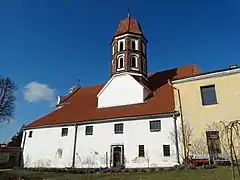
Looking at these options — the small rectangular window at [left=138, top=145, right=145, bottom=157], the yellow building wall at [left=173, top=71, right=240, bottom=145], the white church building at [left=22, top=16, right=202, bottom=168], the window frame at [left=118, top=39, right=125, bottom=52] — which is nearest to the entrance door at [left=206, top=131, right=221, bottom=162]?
the yellow building wall at [left=173, top=71, right=240, bottom=145]

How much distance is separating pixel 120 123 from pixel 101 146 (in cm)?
310

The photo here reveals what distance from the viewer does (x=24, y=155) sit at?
29.1m

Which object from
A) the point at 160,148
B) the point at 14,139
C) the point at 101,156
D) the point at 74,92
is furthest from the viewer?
the point at 14,139

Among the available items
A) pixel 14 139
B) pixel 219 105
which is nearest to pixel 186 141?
pixel 219 105

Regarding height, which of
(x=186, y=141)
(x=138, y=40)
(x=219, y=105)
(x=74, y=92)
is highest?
(x=138, y=40)

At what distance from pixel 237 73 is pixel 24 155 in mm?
25920

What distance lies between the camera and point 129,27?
29.9 metres

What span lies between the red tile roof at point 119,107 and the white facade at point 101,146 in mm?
855

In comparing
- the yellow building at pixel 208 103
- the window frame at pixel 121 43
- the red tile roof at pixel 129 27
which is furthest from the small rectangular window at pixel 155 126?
the red tile roof at pixel 129 27

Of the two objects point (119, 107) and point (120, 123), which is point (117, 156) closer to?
point (120, 123)

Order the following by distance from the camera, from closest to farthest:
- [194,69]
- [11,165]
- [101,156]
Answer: [101,156] → [194,69] → [11,165]

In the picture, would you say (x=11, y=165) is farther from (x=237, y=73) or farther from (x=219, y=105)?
(x=237, y=73)

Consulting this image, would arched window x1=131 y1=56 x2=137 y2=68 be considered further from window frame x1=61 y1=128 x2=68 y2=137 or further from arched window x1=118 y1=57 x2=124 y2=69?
window frame x1=61 y1=128 x2=68 y2=137

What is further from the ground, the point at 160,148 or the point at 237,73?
the point at 237,73
